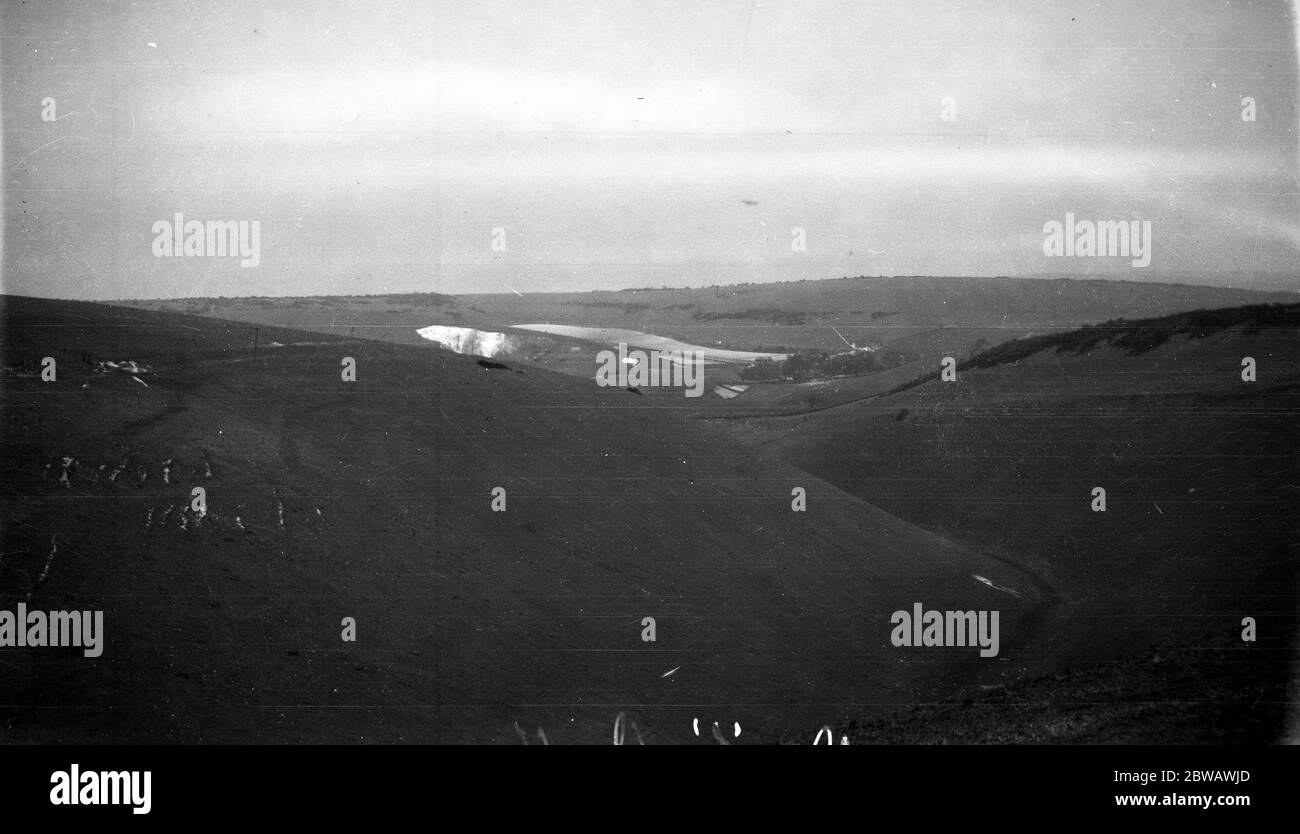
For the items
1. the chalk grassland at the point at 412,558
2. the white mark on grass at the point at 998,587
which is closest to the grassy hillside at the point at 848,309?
the chalk grassland at the point at 412,558

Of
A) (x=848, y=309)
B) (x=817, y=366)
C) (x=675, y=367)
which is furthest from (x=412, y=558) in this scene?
(x=848, y=309)

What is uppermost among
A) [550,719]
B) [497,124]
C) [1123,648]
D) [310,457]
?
[497,124]

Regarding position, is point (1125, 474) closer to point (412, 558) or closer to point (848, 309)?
point (848, 309)

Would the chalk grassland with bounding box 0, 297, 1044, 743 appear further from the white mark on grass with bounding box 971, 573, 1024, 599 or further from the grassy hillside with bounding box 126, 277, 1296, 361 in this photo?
the grassy hillside with bounding box 126, 277, 1296, 361

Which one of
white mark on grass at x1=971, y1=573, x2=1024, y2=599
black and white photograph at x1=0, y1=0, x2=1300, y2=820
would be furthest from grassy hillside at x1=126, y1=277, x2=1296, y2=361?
white mark on grass at x1=971, y1=573, x2=1024, y2=599

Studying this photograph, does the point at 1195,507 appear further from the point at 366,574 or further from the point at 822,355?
the point at 366,574

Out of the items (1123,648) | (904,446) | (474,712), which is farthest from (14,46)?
(1123,648)
